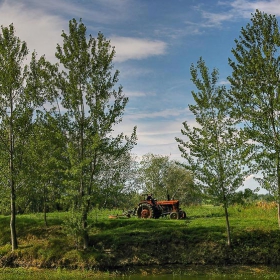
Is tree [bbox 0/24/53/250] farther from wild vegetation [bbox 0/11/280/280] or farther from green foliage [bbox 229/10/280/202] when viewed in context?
green foliage [bbox 229/10/280/202]

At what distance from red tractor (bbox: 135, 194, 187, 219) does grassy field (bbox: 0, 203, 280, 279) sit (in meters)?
4.36

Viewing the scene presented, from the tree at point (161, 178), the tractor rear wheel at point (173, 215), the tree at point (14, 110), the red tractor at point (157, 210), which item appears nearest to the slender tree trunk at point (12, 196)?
the tree at point (14, 110)

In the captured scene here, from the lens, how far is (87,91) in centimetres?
2017

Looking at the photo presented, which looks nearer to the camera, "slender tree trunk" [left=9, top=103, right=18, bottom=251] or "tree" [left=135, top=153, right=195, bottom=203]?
"slender tree trunk" [left=9, top=103, right=18, bottom=251]

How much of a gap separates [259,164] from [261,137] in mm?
1509

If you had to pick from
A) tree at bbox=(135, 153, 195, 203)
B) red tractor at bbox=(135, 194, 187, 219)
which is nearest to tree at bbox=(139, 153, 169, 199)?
tree at bbox=(135, 153, 195, 203)

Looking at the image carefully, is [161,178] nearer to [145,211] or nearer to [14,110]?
[145,211]

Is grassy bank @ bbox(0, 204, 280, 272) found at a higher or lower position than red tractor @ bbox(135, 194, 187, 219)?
lower

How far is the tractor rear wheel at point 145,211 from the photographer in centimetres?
2656

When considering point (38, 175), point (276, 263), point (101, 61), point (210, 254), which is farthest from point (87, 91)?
point (276, 263)

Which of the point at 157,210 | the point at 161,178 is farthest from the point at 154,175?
the point at 157,210

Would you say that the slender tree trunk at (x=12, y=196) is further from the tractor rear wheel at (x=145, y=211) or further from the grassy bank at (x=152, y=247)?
the tractor rear wheel at (x=145, y=211)

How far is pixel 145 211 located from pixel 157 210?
1.05m

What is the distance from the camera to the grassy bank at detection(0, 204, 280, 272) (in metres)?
17.9
